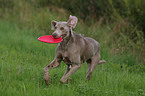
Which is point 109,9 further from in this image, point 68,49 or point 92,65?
point 68,49

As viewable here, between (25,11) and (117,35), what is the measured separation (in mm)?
5344

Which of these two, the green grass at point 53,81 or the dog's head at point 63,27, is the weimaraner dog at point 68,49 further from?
the green grass at point 53,81

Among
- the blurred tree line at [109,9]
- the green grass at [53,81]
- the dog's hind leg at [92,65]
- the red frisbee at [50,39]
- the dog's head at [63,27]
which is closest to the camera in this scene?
the green grass at [53,81]

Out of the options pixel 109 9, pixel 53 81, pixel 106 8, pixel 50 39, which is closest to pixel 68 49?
pixel 50 39

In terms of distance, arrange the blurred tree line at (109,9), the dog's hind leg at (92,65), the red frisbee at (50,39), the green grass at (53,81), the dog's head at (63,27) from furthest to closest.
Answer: the blurred tree line at (109,9) < the dog's hind leg at (92,65) < the dog's head at (63,27) < the red frisbee at (50,39) < the green grass at (53,81)

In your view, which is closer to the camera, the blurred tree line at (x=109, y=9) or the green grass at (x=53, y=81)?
the green grass at (x=53, y=81)

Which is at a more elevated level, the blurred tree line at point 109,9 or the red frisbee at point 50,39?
the blurred tree line at point 109,9

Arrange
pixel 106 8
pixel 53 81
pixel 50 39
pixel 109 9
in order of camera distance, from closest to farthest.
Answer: pixel 50 39 → pixel 53 81 → pixel 109 9 → pixel 106 8

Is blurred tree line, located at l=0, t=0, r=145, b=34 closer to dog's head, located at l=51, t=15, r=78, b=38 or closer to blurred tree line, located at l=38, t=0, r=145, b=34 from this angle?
blurred tree line, located at l=38, t=0, r=145, b=34

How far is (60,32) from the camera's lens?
4.65 metres

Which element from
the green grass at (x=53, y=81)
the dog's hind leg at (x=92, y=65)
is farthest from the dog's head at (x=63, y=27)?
the dog's hind leg at (x=92, y=65)

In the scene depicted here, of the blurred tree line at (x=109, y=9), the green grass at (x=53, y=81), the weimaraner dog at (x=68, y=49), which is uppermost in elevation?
the blurred tree line at (x=109, y=9)

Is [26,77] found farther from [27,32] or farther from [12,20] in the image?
[12,20]

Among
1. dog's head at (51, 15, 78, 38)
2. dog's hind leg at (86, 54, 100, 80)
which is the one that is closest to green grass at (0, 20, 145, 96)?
dog's hind leg at (86, 54, 100, 80)
